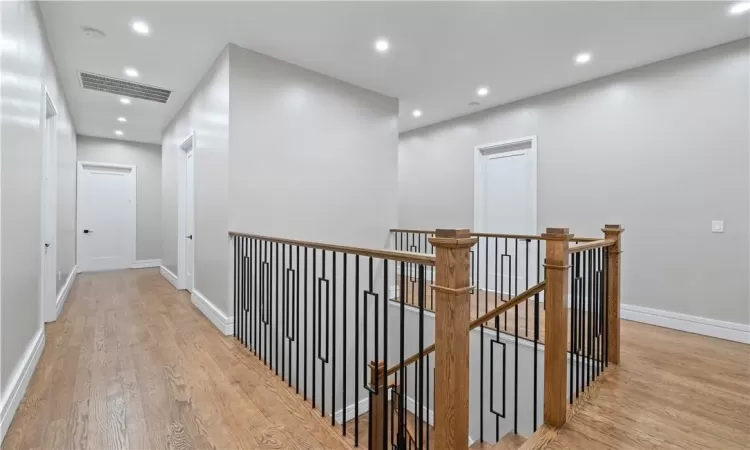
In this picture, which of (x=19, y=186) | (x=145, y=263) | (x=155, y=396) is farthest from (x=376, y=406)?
(x=145, y=263)

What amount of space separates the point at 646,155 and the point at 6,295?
5.37 metres

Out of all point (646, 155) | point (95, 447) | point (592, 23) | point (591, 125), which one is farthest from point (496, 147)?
point (95, 447)

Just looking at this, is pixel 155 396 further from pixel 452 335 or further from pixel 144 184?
pixel 144 184

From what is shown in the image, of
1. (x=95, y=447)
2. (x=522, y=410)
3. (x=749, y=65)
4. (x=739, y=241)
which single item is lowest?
(x=522, y=410)

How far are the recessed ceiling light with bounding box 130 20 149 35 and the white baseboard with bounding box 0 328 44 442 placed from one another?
2.64 m

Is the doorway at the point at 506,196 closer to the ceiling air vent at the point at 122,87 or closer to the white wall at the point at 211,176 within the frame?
the white wall at the point at 211,176

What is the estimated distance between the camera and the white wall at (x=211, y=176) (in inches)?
134

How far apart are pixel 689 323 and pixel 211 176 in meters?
5.15

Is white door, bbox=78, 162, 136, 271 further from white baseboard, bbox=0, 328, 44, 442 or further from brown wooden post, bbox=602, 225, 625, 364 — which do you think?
brown wooden post, bbox=602, 225, 625, 364

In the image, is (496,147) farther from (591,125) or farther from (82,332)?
(82,332)

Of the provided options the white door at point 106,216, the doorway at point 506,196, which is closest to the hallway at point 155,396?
the doorway at point 506,196

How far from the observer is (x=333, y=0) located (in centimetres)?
266

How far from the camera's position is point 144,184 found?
726 centimetres

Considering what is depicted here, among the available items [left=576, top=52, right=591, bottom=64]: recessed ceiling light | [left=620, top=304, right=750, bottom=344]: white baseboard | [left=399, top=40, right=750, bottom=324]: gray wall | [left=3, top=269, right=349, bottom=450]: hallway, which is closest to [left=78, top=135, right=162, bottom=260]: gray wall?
[left=3, top=269, right=349, bottom=450]: hallway
